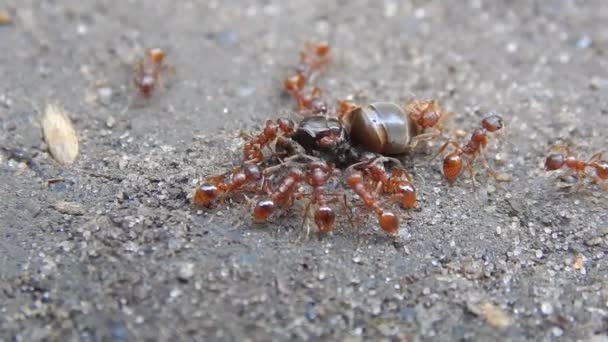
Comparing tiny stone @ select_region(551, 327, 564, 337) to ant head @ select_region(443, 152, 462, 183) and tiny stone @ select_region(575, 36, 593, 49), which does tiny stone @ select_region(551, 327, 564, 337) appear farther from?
tiny stone @ select_region(575, 36, 593, 49)

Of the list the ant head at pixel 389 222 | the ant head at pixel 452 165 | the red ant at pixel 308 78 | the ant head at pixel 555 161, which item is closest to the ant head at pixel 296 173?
the ant head at pixel 389 222

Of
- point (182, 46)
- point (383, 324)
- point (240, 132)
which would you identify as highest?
point (182, 46)

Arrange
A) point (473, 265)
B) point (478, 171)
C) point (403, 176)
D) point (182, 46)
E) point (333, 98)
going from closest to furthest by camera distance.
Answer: point (473, 265) < point (403, 176) < point (478, 171) < point (333, 98) < point (182, 46)

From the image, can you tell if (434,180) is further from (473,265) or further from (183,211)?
(183,211)

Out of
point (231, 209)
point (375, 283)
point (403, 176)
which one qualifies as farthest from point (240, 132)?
point (375, 283)

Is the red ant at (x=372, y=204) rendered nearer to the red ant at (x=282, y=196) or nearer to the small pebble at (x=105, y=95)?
the red ant at (x=282, y=196)

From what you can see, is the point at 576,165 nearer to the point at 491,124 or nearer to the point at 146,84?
the point at 491,124

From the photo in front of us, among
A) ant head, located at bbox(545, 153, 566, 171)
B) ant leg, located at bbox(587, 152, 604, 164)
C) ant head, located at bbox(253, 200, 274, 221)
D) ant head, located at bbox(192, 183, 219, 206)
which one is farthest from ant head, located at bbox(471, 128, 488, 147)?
ant head, located at bbox(192, 183, 219, 206)
